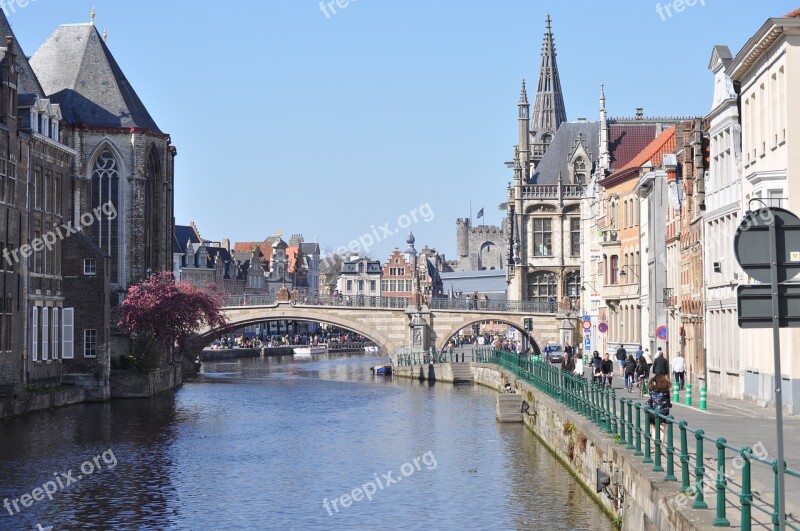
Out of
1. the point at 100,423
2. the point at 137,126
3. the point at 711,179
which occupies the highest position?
the point at 137,126

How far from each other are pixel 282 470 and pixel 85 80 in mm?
42283

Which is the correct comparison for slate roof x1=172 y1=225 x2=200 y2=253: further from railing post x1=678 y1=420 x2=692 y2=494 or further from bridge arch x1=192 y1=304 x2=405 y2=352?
railing post x1=678 y1=420 x2=692 y2=494

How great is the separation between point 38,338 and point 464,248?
152575 mm

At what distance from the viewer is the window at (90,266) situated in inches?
2082

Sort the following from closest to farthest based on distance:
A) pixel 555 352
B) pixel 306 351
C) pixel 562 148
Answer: pixel 555 352 → pixel 562 148 → pixel 306 351

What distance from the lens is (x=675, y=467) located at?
18562 mm

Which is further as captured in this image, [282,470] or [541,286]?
[541,286]

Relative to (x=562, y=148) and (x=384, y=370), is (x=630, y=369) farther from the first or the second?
(x=562, y=148)

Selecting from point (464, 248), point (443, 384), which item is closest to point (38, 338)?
point (443, 384)

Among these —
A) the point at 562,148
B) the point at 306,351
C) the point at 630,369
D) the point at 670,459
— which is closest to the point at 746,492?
the point at 670,459

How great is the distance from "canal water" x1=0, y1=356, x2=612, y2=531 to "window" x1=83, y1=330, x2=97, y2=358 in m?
2.35

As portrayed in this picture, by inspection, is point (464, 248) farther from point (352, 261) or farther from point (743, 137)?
point (743, 137)

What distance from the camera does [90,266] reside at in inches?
2087

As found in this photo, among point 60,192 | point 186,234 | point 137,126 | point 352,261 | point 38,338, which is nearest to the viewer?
point 38,338
